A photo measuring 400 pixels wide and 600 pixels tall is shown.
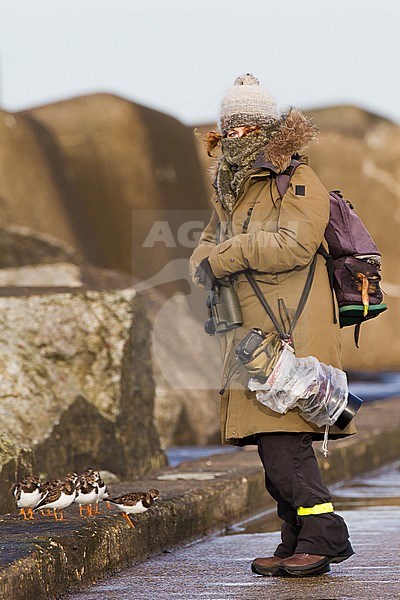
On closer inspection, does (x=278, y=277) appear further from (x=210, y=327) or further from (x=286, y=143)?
(x=286, y=143)

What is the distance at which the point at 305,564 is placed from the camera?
5.43 m

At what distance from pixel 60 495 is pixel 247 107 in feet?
6.14

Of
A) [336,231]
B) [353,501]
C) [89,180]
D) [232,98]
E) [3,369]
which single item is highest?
[89,180]

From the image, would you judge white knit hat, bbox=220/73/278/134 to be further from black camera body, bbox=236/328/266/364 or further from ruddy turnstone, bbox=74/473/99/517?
ruddy turnstone, bbox=74/473/99/517

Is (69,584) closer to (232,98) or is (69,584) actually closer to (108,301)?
(232,98)

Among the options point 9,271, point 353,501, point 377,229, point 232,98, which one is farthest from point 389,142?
point 232,98

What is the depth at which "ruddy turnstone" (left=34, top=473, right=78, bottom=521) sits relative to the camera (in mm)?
5805

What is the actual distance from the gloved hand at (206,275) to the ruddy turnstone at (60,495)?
1075 mm

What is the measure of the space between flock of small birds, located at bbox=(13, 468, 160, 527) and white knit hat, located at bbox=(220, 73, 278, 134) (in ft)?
5.53

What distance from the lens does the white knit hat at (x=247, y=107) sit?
5.59 metres

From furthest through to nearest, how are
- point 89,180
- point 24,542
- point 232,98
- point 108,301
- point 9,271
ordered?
point 89,180 < point 9,271 < point 108,301 < point 232,98 < point 24,542

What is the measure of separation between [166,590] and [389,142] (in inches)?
1097

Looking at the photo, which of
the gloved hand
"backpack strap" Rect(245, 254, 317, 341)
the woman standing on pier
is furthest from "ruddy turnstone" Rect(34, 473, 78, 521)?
"backpack strap" Rect(245, 254, 317, 341)

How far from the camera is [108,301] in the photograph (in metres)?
7.72
